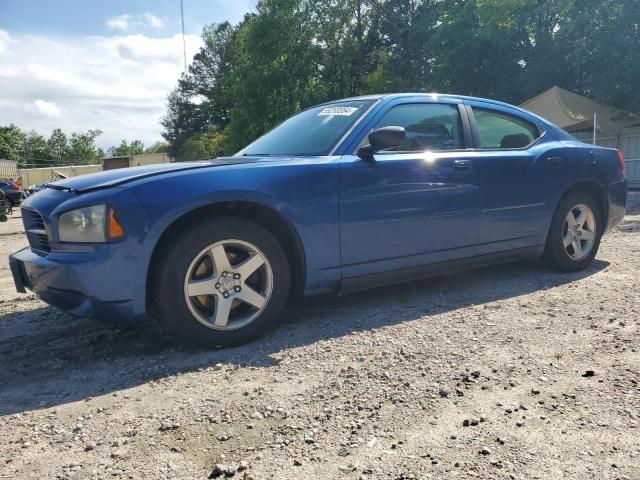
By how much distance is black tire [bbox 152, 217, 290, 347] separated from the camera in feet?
9.61

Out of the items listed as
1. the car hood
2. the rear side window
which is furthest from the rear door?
the car hood

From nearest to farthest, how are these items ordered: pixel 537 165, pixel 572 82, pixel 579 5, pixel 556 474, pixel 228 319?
1. pixel 556 474
2. pixel 228 319
3. pixel 537 165
4. pixel 579 5
5. pixel 572 82

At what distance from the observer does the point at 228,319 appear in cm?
314

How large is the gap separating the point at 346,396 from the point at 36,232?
2144 millimetres

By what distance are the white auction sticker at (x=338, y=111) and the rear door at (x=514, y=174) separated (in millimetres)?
1079

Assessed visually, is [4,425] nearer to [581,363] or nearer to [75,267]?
[75,267]

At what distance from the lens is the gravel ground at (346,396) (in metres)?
1.95

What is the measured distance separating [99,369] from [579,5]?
2318 cm

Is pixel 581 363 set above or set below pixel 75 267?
below

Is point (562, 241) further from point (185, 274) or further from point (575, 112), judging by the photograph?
point (575, 112)

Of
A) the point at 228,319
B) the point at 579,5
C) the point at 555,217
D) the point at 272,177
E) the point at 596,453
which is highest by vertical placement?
the point at 579,5

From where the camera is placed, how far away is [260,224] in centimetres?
328

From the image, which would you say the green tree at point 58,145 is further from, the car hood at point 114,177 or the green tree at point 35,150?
the car hood at point 114,177

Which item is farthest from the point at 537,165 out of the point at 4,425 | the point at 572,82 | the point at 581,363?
the point at 572,82
